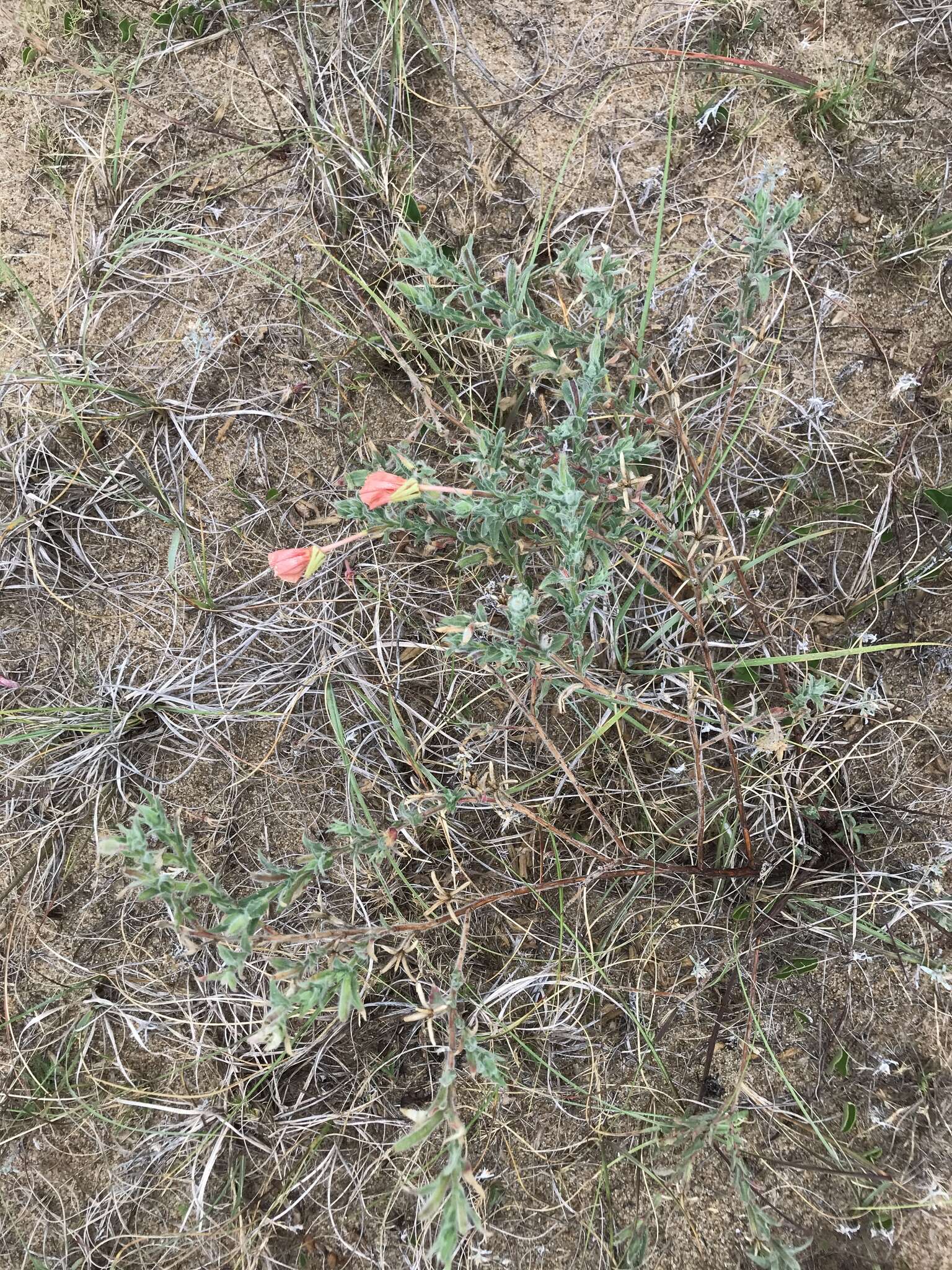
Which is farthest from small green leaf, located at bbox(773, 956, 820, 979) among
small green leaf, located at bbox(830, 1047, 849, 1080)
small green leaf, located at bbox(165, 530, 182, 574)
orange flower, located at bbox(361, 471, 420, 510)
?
small green leaf, located at bbox(165, 530, 182, 574)

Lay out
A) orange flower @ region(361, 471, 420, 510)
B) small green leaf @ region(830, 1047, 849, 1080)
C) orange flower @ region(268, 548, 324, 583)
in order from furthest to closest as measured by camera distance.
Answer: small green leaf @ region(830, 1047, 849, 1080), orange flower @ region(268, 548, 324, 583), orange flower @ region(361, 471, 420, 510)

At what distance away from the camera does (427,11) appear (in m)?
2.28

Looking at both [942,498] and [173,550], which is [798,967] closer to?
[942,498]

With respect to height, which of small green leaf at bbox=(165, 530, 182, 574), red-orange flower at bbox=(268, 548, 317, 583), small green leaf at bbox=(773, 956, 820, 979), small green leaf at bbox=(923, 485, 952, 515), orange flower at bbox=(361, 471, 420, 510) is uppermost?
orange flower at bbox=(361, 471, 420, 510)

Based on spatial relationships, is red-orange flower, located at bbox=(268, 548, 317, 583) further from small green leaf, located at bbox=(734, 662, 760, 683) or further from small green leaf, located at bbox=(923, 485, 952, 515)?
small green leaf, located at bbox=(923, 485, 952, 515)

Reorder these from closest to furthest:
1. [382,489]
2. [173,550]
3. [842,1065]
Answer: [382,489] < [842,1065] < [173,550]

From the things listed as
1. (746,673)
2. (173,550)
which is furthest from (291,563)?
(746,673)

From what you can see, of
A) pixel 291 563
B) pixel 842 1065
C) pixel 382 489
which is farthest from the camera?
pixel 842 1065

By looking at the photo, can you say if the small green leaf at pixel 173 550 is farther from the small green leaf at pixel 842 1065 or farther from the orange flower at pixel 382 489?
the small green leaf at pixel 842 1065

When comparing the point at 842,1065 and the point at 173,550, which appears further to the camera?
the point at 173,550

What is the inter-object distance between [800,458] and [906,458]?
26 cm

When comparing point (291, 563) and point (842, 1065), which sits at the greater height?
point (291, 563)

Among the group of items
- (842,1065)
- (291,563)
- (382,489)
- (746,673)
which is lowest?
(842,1065)

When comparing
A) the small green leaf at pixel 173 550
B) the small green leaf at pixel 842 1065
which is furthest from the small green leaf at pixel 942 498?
the small green leaf at pixel 173 550
